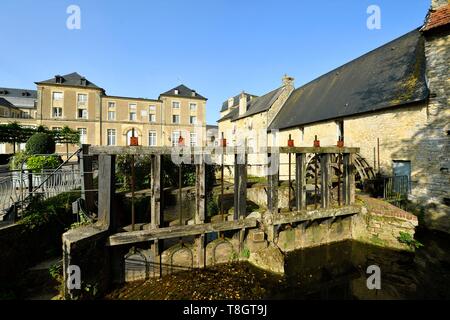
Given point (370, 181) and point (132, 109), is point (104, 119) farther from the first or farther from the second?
point (370, 181)

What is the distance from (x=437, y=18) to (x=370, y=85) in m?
3.90

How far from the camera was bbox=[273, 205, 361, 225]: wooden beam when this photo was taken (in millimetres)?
6040

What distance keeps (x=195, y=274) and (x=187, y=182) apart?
6.47m

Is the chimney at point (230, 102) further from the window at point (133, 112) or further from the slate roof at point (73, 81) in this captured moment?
the slate roof at point (73, 81)

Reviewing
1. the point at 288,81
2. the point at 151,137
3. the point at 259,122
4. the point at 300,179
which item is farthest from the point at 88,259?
the point at 151,137

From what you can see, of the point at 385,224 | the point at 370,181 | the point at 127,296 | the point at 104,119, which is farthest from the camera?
the point at 104,119

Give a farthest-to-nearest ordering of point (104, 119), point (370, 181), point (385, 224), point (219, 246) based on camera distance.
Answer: point (104, 119) < point (370, 181) < point (385, 224) < point (219, 246)

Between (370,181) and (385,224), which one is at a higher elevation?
(370,181)

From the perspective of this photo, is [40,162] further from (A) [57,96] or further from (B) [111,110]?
(A) [57,96]

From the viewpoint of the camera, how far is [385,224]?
21.6 feet

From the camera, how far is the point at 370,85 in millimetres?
11547

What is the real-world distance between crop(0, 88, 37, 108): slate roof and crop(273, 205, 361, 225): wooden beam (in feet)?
166

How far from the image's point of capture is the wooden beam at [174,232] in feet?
15.2
